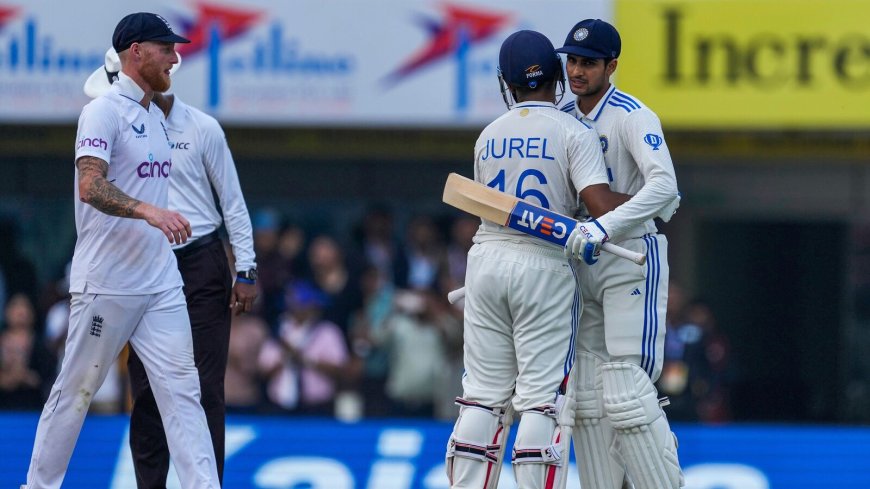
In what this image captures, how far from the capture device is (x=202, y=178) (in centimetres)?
695

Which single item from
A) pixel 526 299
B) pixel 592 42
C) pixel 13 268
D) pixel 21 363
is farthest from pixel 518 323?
pixel 13 268

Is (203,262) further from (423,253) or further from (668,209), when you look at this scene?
(423,253)

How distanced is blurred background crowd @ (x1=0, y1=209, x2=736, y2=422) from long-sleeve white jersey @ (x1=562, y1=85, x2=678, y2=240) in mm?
5463

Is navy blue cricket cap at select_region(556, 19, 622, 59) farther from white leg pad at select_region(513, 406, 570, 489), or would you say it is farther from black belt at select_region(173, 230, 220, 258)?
black belt at select_region(173, 230, 220, 258)

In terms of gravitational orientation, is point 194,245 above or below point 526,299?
above

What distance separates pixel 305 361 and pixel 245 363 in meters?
0.59

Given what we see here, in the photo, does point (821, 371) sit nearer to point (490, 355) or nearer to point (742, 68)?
point (742, 68)

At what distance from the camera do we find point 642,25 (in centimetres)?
1199

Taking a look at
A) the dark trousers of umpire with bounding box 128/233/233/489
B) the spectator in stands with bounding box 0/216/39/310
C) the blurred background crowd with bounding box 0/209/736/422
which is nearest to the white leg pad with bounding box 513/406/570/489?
the dark trousers of umpire with bounding box 128/233/233/489

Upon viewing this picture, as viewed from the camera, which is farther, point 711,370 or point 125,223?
point 711,370

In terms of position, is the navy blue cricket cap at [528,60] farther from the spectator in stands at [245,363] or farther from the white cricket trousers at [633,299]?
the spectator in stands at [245,363]

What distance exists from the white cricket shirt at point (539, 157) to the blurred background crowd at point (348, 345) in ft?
18.5

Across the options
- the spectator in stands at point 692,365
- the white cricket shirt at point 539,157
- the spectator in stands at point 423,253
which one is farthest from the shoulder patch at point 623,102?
the spectator in stands at point 423,253

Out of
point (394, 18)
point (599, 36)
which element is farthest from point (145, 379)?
point (394, 18)
